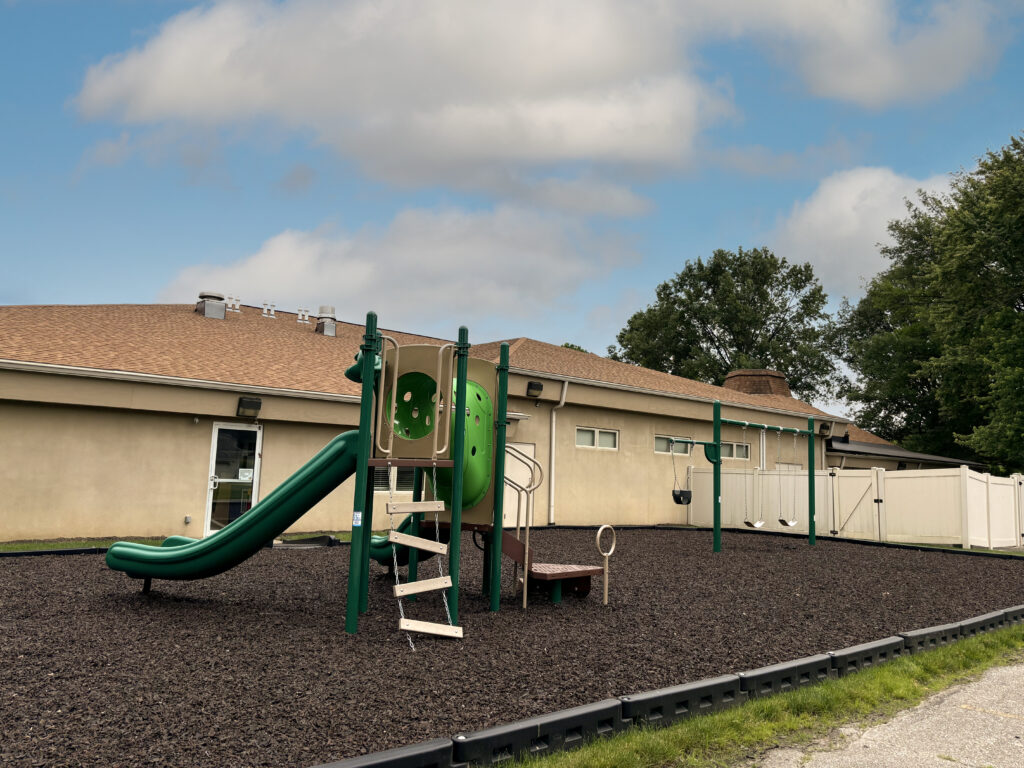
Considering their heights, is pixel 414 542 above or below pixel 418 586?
above

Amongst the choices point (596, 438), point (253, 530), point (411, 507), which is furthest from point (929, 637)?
point (596, 438)

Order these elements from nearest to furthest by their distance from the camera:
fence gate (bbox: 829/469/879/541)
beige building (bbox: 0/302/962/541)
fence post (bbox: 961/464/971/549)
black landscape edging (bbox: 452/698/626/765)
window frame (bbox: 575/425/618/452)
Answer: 1. black landscape edging (bbox: 452/698/626/765)
2. beige building (bbox: 0/302/962/541)
3. fence post (bbox: 961/464/971/549)
4. fence gate (bbox: 829/469/879/541)
5. window frame (bbox: 575/425/618/452)

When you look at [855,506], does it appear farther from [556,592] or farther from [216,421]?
[216,421]

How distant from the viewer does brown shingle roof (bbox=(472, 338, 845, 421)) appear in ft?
64.6

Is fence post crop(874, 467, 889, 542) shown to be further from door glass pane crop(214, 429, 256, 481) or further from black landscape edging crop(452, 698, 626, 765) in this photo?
black landscape edging crop(452, 698, 626, 765)

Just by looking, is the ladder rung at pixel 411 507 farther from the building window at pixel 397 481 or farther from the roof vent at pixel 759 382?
the roof vent at pixel 759 382

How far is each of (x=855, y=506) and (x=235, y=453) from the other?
50.9 ft

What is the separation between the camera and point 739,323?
162ft

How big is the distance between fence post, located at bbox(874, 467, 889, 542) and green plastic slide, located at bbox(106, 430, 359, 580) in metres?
15.8

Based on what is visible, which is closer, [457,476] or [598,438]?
[457,476]

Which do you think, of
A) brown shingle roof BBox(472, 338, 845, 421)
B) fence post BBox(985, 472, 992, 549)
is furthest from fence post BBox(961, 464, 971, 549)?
brown shingle roof BBox(472, 338, 845, 421)

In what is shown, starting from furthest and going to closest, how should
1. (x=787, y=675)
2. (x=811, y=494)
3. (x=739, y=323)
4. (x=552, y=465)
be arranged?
(x=739, y=323) < (x=552, y=465) < (x=811, y=494) < (x=787, y=675)

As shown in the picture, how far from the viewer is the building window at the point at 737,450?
22.9m

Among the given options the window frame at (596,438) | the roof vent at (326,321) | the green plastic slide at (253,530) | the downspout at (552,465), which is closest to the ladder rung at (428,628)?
the green plastic slide at (253,530)
